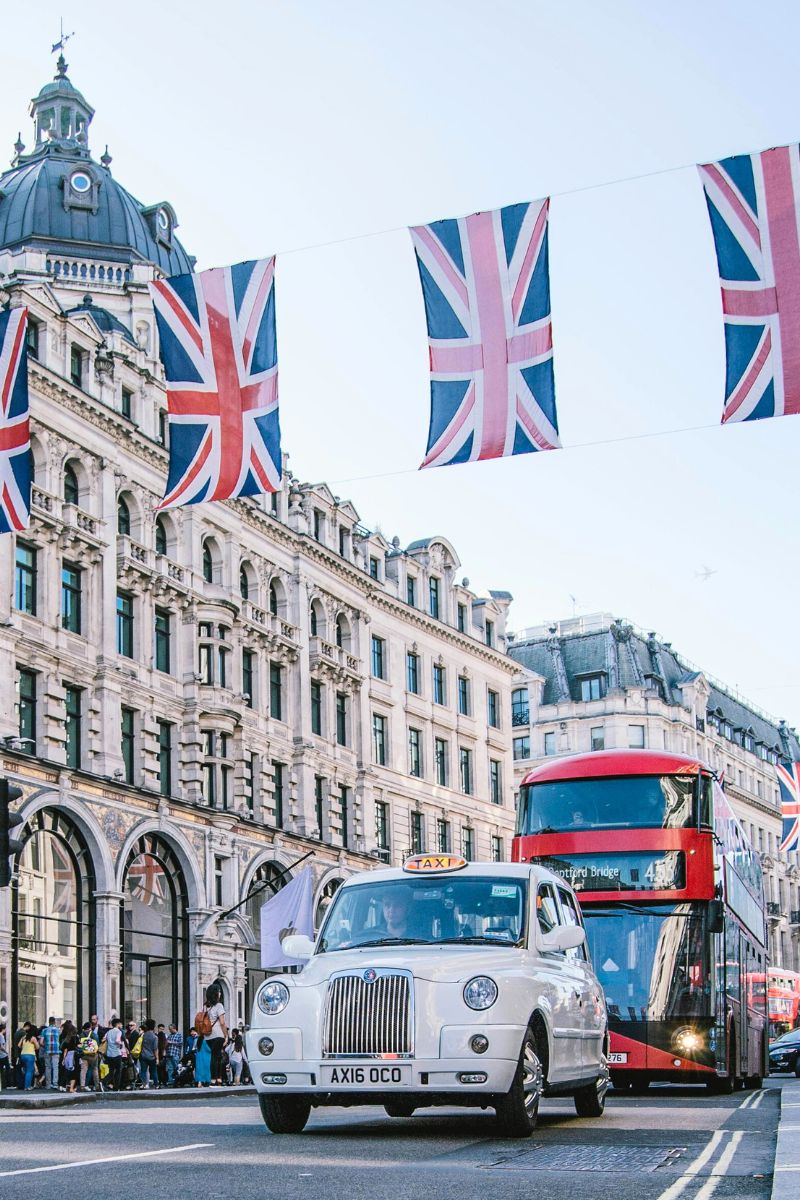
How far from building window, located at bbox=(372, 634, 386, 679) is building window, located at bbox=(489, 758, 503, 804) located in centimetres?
925

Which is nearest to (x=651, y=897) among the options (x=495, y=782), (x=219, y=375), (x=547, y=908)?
(x=547, y=908)

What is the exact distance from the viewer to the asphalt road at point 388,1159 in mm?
9078

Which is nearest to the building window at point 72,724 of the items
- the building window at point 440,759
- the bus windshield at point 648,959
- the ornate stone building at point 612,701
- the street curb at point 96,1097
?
the street curb at point 96,1097

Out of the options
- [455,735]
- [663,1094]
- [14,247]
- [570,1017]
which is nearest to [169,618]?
[14,247]

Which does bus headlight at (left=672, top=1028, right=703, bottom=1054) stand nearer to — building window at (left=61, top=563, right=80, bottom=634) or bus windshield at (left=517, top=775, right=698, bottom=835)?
bus windshield at (left=517, top=775, right=698, bottom=835)

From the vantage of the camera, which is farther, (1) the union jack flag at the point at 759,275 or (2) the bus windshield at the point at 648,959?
(2) the bus windshield at the point at 648,959

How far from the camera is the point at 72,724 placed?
42.9 m

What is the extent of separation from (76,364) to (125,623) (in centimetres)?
700

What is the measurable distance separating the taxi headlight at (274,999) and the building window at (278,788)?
3975 cm

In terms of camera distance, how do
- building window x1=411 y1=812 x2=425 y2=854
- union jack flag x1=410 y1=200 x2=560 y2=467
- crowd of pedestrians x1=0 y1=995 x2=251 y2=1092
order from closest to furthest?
1. union jack flag x1=410 y1=200 x2=560 y2=467
2. crowd of pedestrians x1=0 y1=995 x2=251 y2=1092
3. building window x1=411 y1=812 x2=425 y2=854

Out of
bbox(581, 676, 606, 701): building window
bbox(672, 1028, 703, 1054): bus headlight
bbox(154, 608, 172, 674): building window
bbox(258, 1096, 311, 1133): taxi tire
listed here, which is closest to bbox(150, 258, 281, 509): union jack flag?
bbox(672, 1028, 703, 1054): bus headlight

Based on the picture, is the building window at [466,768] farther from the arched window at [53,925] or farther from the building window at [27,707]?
the building window at [27,707]

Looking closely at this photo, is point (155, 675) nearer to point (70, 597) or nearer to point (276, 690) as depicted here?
point (70, 597)

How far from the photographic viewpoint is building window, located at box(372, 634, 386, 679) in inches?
2392
